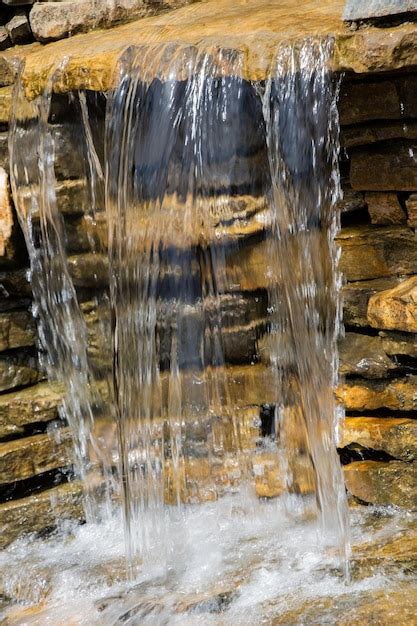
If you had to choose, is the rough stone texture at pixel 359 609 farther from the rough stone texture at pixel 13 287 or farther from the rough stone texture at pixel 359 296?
the rough stone texture at pixel 13 287

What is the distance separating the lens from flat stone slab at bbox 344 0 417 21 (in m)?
3.83

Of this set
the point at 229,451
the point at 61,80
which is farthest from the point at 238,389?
the point at 61,80

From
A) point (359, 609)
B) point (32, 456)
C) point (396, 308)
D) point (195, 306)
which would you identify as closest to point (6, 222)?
point (195, 306)

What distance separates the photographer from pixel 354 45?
12.8ft

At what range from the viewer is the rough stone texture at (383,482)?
426 centimetres

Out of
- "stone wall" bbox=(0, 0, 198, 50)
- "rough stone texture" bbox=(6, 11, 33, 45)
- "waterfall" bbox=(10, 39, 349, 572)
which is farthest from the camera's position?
"rough stone texture" bbox=(6, 11, 33, 45)

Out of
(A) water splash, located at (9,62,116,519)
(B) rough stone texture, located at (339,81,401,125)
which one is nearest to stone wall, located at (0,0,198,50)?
(A) water splash, located at (9,62,116,519)

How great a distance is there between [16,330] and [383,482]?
2.15 metres

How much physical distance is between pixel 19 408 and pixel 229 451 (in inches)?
45.5

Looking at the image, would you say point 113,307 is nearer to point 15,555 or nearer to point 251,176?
point 251,176

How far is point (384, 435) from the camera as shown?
14.0 ft

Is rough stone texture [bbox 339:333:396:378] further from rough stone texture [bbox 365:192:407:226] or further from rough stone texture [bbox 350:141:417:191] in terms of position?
rough stone texture [bbox 350:141:417:191]

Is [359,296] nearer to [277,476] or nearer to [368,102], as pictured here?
[368,102]

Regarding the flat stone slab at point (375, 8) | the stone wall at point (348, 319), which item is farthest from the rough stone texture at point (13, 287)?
the flat stone slab at point (375, 8)
